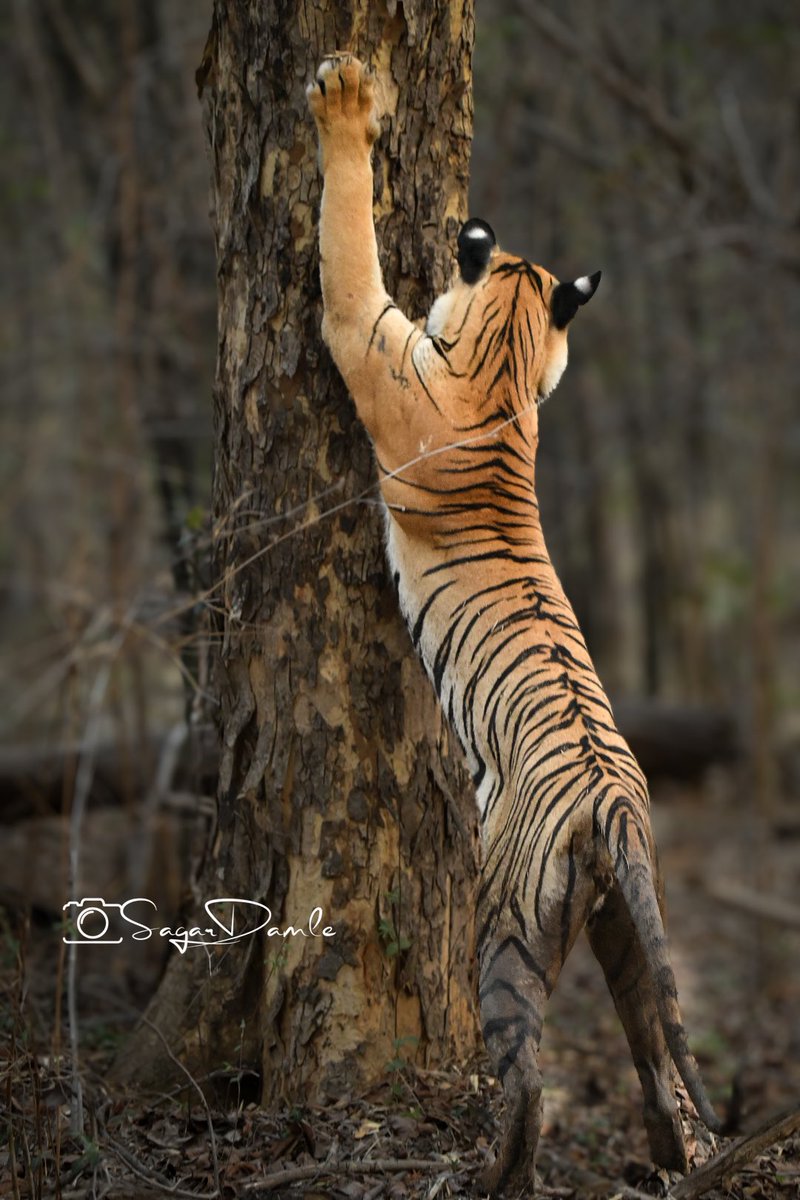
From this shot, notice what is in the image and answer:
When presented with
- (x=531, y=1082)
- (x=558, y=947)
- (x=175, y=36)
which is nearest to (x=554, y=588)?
(x=558, y=947)

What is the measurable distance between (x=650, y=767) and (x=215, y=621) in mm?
8626

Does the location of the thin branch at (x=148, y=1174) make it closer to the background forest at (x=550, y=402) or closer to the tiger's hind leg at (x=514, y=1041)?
the tiger's hind leg at (x=514, y=1041)

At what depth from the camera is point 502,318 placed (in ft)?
11.8

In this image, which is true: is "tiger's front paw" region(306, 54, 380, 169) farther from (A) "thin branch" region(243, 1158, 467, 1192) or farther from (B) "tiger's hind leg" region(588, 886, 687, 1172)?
(A) "thin branch" region(243, 1158, 467, 1192)

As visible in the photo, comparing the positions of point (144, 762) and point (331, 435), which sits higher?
point (331, 435)

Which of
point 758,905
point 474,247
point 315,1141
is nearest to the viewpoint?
point 315,1141

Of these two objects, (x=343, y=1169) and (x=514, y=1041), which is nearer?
(x=514, y=1041)

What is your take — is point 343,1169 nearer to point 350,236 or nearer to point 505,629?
point 505,629

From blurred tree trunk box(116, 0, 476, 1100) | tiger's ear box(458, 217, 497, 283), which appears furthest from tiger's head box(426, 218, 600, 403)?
blurred tree trunk box(116, 0, 476, 1100)

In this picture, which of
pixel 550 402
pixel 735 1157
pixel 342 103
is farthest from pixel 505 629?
pixel 550 402

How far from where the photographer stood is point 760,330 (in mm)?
12750

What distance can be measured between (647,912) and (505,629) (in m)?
0.90

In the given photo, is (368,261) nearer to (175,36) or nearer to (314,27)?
(314,27)

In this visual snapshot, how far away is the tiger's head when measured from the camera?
3547 millimetres
